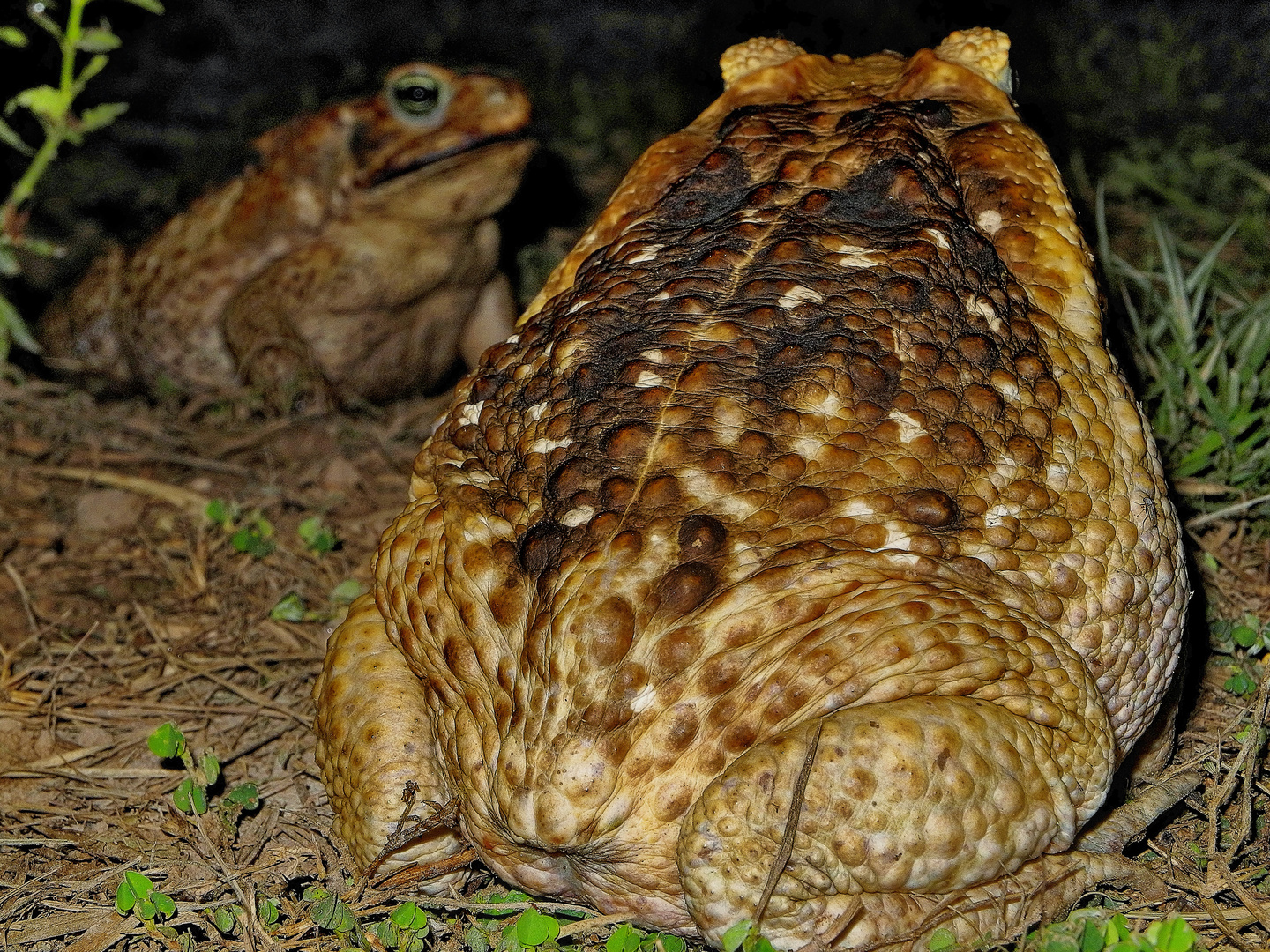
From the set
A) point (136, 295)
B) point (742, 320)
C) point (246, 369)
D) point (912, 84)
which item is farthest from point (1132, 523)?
point (136, 295)

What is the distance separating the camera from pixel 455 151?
4.36 metres

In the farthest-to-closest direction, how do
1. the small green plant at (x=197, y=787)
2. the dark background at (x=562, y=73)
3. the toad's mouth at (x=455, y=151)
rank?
1. the dark background at (x=562, y=73)
2. the toad's mouth at (x=455, y=151)
3. the small green plant at (x=197, y=787)

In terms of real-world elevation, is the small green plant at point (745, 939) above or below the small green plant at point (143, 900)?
above

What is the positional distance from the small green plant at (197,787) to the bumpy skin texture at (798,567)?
0.32 meters

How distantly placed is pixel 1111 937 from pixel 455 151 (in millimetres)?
3481

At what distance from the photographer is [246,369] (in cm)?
461

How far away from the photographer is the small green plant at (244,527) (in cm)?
327

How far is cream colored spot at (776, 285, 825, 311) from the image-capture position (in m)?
2.04

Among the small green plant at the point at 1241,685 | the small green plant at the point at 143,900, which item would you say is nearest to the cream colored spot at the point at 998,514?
the small green plant at the point at 1241,685

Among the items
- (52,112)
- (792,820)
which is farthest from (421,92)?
(792,820)

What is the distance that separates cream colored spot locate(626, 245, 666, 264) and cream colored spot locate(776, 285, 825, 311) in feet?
1.01

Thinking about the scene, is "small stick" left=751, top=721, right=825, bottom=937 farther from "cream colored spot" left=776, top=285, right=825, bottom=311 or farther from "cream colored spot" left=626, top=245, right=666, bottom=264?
"cream colored spot" left=626, top=245, right=666, bottom=264

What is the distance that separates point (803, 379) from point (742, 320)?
0.17 m

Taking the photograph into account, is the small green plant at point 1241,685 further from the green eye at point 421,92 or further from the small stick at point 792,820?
the green eye at point 421,92
